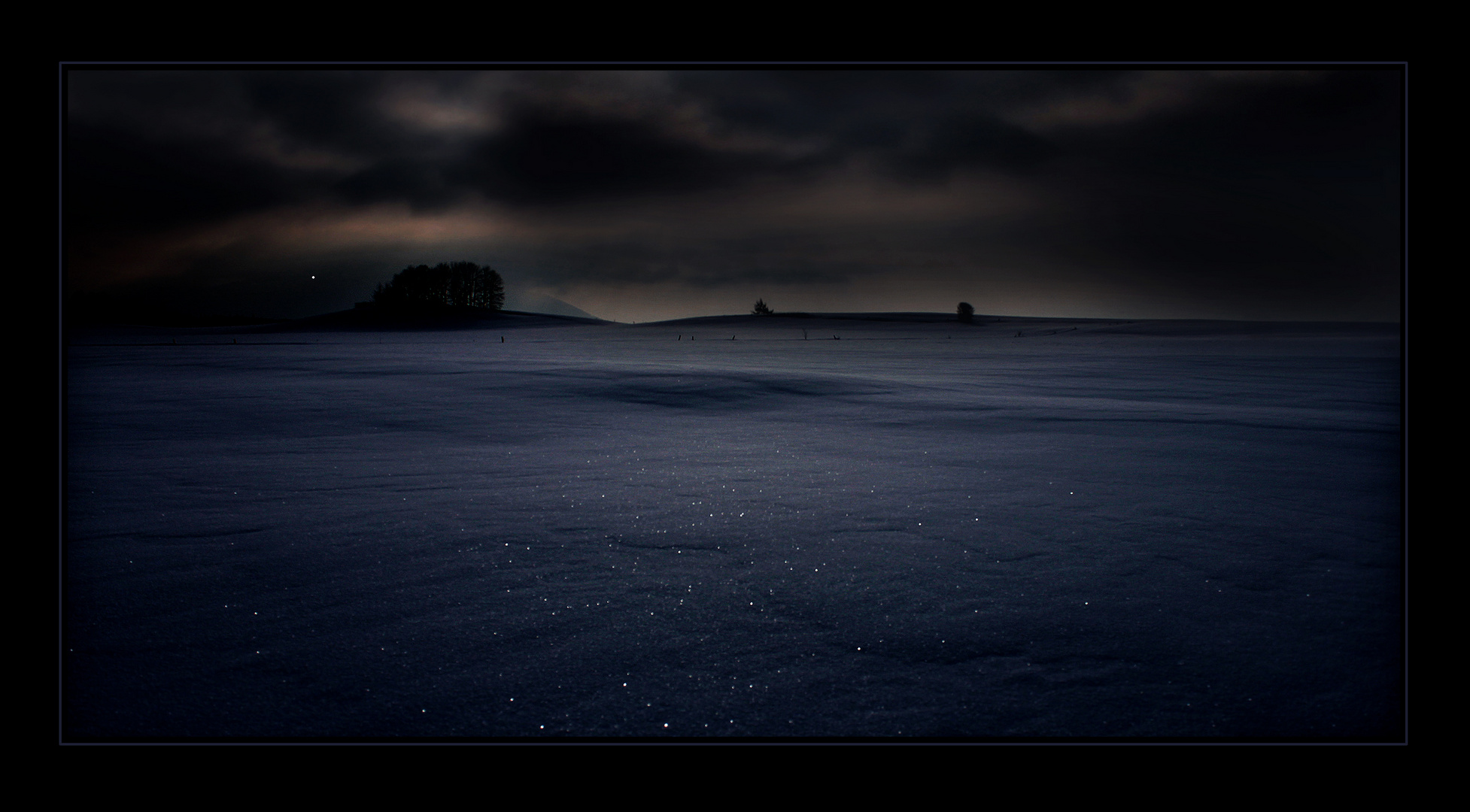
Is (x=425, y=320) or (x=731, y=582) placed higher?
(x=425, y=320)

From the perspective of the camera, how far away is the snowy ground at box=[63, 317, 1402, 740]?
1.45m

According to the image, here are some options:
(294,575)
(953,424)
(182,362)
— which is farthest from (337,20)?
(182,362)

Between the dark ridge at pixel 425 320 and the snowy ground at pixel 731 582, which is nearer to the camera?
the snowy ground at pixel 731 582

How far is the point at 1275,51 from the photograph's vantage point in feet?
5.86

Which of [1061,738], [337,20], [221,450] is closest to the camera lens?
[1061,738]

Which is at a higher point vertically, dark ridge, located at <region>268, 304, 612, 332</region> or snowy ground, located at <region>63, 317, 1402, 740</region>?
dark ridge, located at <region>268, 304, 612, 332</region>

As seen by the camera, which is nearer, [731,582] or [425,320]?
[731,582]

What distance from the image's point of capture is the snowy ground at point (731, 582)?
1.45 metres

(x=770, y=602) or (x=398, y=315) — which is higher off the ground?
(x=398, y=315)

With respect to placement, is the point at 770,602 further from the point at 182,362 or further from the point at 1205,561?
A: the point at 182,362

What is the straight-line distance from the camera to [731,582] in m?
2.04

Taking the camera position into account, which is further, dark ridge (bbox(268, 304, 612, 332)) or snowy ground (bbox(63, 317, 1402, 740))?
dark ridge (bbox(268, 304, 612, 332))

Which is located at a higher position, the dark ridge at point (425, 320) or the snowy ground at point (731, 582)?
the dark ridge at point (425, 320)

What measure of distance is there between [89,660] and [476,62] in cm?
162
